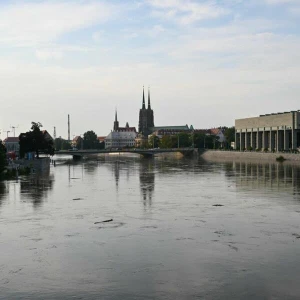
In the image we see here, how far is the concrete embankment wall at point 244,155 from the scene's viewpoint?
11166 centimetres

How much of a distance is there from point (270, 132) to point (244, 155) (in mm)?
12717

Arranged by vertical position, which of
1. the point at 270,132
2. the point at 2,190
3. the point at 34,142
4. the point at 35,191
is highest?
the point at 270,132

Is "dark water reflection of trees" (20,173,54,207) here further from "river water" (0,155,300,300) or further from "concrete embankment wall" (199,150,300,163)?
"concrete embankment wall" (199,150,300,163)

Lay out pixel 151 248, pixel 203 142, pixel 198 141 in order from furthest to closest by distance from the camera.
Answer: pixel 198 141 < pixel 203 142 < pixel 151 248

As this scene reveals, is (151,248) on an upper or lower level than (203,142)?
lower

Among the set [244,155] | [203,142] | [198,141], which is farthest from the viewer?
[198,141]

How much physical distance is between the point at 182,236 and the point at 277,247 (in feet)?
17.0

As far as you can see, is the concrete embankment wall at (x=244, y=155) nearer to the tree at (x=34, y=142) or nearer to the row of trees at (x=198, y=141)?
the row of trees at (x=198, y=141)

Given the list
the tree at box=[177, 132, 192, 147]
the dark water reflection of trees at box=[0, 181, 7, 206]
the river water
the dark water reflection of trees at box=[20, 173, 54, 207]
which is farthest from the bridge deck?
the river water

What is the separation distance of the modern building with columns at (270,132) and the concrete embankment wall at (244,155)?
8.44 m

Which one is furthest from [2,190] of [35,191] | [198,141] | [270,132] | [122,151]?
[198,141]

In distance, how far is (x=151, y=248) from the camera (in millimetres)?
24094

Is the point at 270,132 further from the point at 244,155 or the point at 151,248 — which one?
the point at 151,248

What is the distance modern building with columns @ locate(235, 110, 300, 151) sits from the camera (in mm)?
130000
